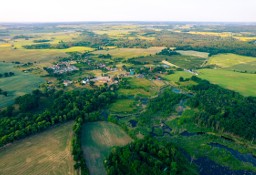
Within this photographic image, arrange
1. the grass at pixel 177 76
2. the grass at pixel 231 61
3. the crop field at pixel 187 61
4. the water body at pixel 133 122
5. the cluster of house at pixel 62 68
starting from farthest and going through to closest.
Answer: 1. the grass at pixel 231 61
2. the crop field at pixel 187 61
3. the cluster of house at pixel 62 68
4. the grass at pixel 177 76
5. the water body at pixel 133 122

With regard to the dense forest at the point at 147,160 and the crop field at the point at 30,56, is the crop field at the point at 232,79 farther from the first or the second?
the crop field at the point at 30,56

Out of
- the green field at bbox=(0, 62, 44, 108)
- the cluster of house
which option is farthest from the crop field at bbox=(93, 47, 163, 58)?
the green field at bbox=(0, 62, 44, 108)

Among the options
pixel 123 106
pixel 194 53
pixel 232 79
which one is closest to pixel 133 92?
pixel 123 106

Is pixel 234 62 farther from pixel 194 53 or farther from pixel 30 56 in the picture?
pixel 30 56

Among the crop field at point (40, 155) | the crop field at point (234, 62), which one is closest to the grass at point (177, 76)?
the crop field at point (234, 62)

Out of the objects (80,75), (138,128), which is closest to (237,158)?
(138,128)

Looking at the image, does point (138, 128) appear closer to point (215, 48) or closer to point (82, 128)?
point (82, 128)

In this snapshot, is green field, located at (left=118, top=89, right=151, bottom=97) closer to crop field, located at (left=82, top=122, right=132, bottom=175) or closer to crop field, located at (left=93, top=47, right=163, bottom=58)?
crop field, located at (left=82, top=122, right=132, bottom=175)
